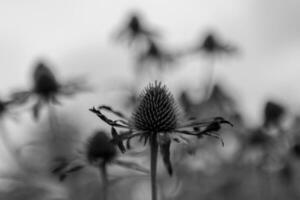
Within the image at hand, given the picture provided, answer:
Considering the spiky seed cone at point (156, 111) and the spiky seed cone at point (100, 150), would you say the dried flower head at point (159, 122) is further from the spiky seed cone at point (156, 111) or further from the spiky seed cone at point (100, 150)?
the spiky seed cone at point (100, 150)

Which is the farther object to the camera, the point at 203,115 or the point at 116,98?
the point at 116,98

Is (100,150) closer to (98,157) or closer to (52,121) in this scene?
(98,157)

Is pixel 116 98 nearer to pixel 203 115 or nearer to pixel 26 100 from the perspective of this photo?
pixel 203 115

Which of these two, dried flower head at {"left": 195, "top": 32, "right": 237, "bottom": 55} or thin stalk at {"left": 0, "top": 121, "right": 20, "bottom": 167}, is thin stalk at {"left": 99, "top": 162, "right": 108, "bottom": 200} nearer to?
thin stalk at {"left": 0, "top": 121, "right": 20, "bottom": 167}

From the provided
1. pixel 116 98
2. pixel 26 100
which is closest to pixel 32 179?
pixel 26 100

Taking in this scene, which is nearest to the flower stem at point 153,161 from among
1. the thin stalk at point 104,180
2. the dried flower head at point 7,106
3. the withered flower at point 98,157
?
the thin stalk at point 104,180

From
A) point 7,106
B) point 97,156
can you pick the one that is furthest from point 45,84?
point 97,156

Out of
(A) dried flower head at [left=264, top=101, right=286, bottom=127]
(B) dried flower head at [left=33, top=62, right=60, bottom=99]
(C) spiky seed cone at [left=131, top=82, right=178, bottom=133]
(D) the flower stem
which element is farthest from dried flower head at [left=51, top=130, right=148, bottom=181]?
(A) dried flower head at [left=264, top=101, right=286, bottom=127]
